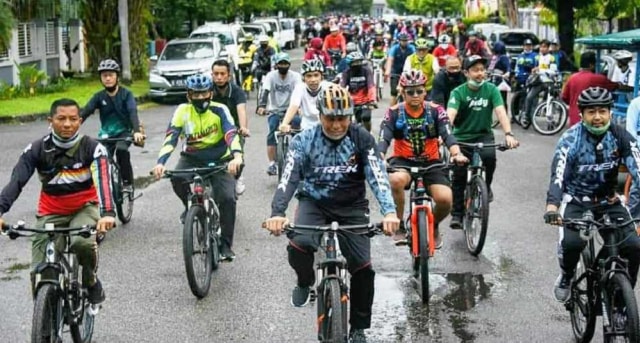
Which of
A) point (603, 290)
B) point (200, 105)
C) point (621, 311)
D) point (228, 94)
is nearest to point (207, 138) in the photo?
point (200, 105)

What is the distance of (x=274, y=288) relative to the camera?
872 centimetres

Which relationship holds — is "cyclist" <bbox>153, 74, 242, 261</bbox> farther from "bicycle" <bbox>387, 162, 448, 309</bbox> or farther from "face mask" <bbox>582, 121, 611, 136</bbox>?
"face mask" <bbox>582, 121, 611, 136</bbox>

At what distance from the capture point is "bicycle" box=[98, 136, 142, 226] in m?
11.1

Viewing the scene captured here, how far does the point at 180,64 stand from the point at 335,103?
21.9m

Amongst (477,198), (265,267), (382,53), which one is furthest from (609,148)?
(382,53)

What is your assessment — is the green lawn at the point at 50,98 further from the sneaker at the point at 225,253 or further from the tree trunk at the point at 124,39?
the sneaker at the point at 225,253

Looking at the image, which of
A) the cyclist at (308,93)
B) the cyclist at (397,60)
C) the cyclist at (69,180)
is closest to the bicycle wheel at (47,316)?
the cyclist at (69,180)

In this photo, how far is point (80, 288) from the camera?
6.74 meters

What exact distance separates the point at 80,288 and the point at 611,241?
3.50 meters

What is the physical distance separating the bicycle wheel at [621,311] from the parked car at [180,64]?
68.6ft

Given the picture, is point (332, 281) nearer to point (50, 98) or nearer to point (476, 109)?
point (476, 109)

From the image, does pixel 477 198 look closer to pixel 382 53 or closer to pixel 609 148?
pixel 609 148

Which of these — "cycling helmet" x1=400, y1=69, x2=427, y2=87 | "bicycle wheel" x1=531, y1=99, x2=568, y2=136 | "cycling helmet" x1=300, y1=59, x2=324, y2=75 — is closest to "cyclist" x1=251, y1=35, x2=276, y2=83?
"bicycle wheel" x1=531, y1=99, x2=568, y2=136

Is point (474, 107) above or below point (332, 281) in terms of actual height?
above
